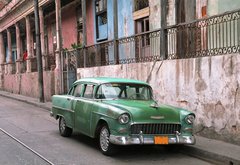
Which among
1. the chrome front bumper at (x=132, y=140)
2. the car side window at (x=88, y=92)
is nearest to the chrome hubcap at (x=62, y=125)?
the car side window at (x=88, y=92)

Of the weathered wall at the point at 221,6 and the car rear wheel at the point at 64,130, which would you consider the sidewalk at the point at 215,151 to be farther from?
the weathered wall at the point at 221,6

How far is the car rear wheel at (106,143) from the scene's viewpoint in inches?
338

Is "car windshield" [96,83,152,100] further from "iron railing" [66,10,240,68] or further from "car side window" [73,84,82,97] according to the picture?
"iron railing" [66,10,240,68]

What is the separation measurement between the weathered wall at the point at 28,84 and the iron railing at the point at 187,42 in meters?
7.01

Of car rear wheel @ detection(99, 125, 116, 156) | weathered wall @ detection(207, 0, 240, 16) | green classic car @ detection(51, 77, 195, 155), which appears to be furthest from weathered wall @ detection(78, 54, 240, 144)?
car rear wheel @ detection(99, 125, 116, 156)

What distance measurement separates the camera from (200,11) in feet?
42.8

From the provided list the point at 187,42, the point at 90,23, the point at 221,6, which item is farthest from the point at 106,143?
the point at 90,23

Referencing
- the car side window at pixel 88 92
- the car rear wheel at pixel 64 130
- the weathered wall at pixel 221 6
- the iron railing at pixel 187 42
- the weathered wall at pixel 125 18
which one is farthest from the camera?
the weathered wall at pixel 125 18

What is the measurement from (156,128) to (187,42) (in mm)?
4058

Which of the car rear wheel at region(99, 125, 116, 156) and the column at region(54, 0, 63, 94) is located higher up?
the column at region(54, 0, 63, 94)

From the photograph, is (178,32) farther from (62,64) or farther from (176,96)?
(62,64)

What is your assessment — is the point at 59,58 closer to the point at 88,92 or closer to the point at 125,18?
the point at 125,18

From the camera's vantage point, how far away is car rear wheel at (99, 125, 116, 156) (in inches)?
338

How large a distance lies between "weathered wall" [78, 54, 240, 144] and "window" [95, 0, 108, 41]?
8660mm
